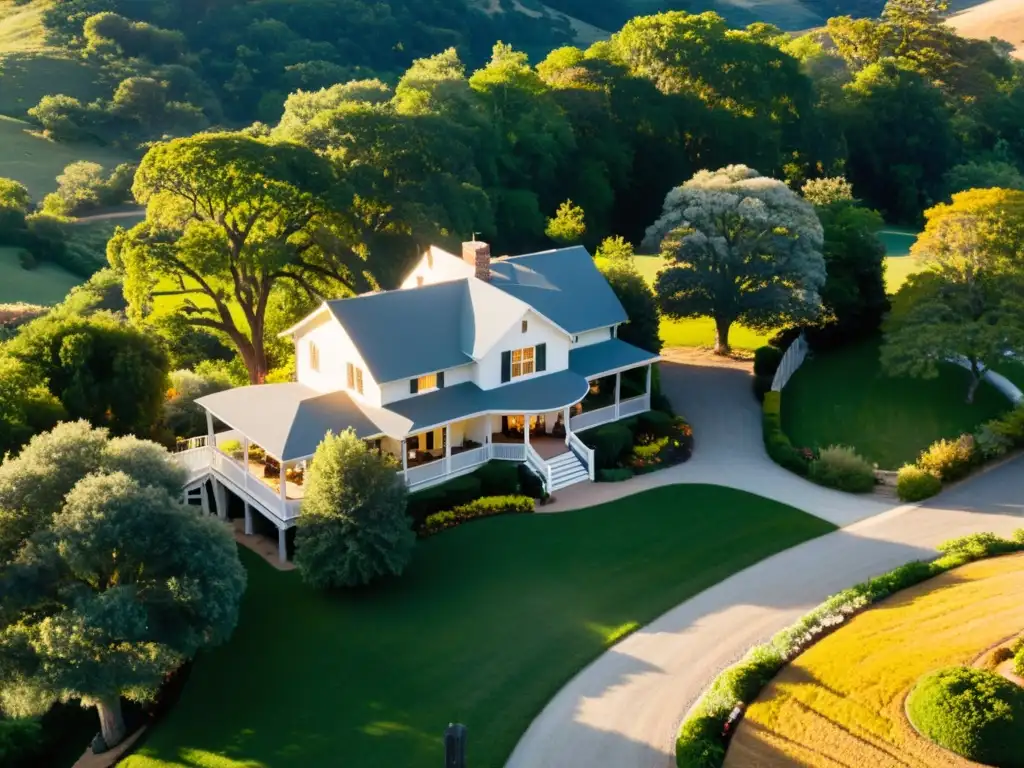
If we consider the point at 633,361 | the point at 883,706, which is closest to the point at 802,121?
the point at 633,361

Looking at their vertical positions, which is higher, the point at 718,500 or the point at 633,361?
the point at 633,361

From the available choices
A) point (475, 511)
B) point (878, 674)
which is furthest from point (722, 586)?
point (475, 511)

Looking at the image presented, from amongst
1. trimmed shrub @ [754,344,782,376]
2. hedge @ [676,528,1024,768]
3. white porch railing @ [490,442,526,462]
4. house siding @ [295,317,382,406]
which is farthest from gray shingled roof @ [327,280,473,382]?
trimmed shrub @ [754,344,782,376]

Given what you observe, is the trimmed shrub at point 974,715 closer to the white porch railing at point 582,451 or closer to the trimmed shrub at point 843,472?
the trimmed shrub at point 843,472

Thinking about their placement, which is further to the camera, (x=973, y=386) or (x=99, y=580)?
(x=973, y=386)

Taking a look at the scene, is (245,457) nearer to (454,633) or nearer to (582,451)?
(454,633)

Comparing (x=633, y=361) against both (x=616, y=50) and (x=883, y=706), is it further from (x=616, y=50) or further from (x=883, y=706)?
(x=616, y=50)
